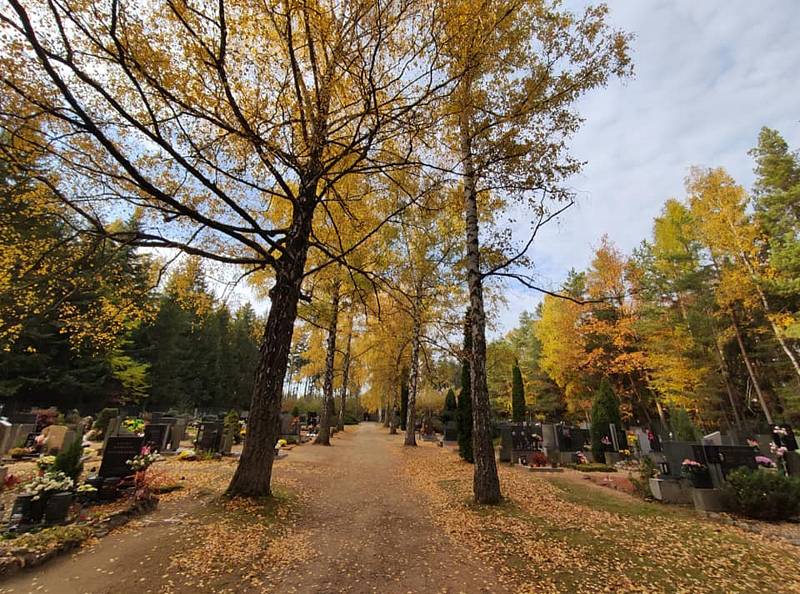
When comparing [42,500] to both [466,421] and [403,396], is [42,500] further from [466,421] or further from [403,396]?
[403,396]

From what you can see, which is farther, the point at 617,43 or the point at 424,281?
the point at 424,281

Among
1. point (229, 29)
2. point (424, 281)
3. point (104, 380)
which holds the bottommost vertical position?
point (104, 380)

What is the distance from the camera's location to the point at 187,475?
311 inches

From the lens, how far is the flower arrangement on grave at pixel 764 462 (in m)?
6.95

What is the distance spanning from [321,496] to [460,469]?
5143 millimetres

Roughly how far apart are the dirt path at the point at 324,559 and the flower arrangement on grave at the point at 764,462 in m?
6.65

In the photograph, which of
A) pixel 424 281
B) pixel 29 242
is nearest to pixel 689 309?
pixel 424 281

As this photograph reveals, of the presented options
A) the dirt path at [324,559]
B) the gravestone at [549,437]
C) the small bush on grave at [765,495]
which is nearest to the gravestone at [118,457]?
the dirt path at [324,559]

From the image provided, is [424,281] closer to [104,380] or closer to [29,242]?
[29,242]

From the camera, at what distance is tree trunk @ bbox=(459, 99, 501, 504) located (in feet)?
21.5

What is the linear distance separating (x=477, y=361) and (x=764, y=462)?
19.9 ft

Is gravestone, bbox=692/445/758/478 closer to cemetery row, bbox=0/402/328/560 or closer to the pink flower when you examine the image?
the pink flower

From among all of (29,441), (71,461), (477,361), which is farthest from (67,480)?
(29,441)

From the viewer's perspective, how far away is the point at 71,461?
534 centimetres
